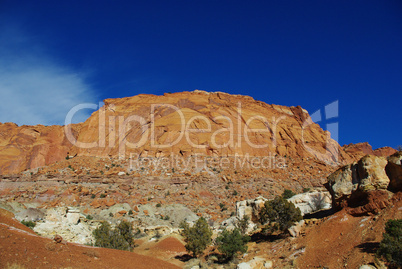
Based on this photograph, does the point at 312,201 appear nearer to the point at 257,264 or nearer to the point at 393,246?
the point at 257,264

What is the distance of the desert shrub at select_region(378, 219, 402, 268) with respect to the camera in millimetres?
11188

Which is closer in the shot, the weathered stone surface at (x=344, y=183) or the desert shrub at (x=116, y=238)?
the weathered stone surface at (x=344, y=183)

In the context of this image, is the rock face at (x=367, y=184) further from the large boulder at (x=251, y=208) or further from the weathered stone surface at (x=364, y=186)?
the large boulder at (x=251, y=208)

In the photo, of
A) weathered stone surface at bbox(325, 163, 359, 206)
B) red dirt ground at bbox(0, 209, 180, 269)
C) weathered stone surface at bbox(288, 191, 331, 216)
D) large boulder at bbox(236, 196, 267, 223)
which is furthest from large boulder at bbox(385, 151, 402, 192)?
large boulder at bbox(236, 196, 267, 223)

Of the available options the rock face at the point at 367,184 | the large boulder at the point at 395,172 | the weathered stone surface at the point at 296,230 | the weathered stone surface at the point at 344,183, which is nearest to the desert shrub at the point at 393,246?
the rock face at the point at 367,184

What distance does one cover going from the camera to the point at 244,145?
202 feet

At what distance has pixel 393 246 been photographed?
37.3 feet

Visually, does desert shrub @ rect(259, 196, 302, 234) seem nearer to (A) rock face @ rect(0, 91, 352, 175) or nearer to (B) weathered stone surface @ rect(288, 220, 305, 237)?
(B) weathered stone surface @ rect(288, 220, 305, 237)

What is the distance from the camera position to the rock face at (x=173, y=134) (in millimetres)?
59375

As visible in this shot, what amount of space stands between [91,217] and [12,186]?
17.3 meters

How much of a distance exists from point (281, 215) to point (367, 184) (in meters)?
7.93

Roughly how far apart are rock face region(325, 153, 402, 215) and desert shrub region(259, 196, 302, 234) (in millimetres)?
4358

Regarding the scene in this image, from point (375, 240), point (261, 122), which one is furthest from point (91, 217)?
point (261, 122)

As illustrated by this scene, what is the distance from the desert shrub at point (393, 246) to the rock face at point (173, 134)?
147 ft
